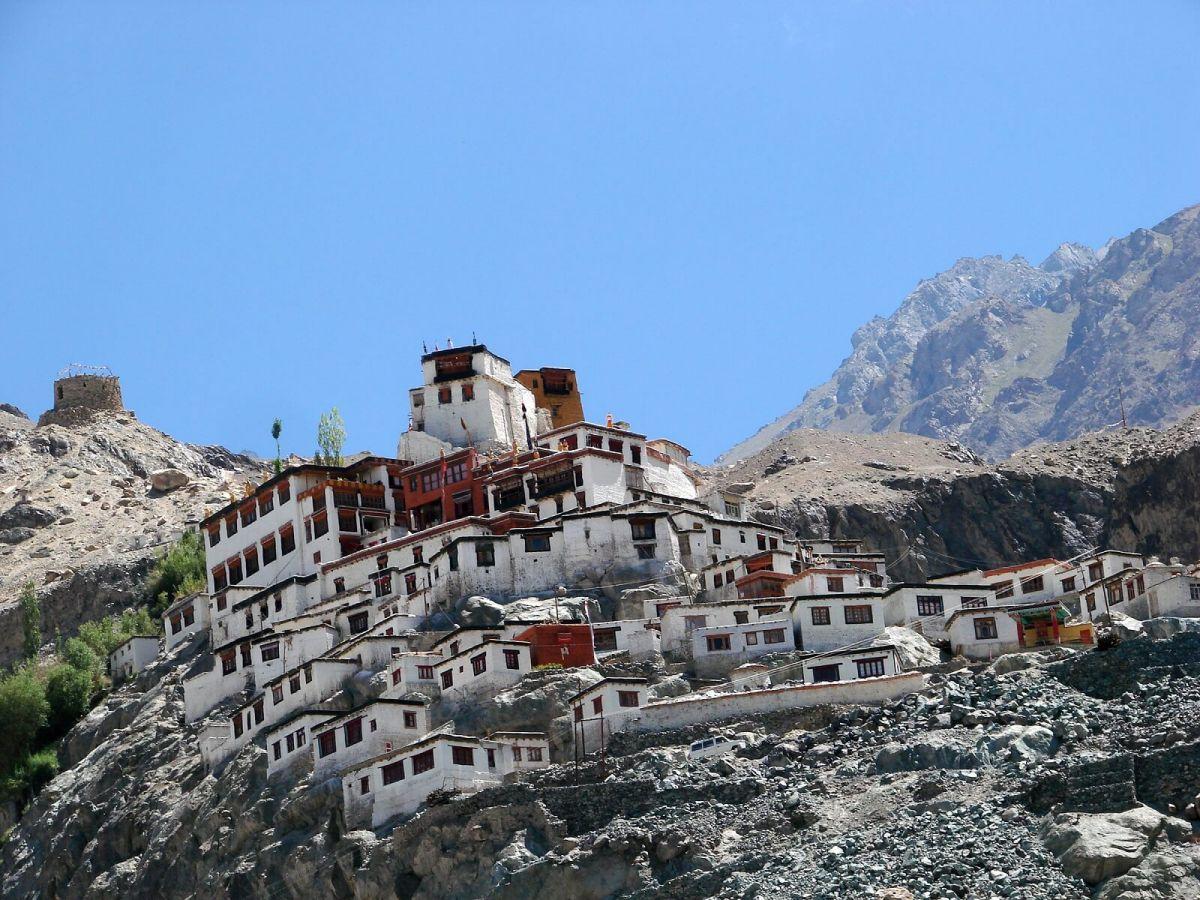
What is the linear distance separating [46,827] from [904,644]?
38.8m

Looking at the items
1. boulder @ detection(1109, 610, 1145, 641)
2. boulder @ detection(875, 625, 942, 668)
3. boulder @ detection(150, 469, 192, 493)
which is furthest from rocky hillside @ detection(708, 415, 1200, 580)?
boulder @ detection(150, 469, 192, 493)

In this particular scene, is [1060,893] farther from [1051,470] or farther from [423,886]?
[1051,470]

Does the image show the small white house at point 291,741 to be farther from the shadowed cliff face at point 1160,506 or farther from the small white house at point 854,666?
the shadowed cliff face at point 1160,506

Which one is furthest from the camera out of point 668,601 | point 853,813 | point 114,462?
point 114,462

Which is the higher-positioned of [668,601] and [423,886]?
[668,601]

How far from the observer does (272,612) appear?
9638cm

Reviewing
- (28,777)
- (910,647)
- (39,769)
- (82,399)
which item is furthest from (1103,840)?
(82,399)

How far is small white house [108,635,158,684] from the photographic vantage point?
339ft

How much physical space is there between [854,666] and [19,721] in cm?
4477

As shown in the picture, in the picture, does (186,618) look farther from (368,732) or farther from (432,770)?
(432,770)

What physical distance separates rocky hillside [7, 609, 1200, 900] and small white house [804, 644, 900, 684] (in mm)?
2103

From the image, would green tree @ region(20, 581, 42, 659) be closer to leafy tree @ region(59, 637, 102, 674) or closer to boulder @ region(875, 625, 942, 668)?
leafy tree @ region(59, 637, 102, 674)

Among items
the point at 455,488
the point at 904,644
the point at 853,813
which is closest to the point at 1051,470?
the point at 455,488

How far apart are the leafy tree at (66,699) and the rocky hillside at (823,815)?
62.1 feet
